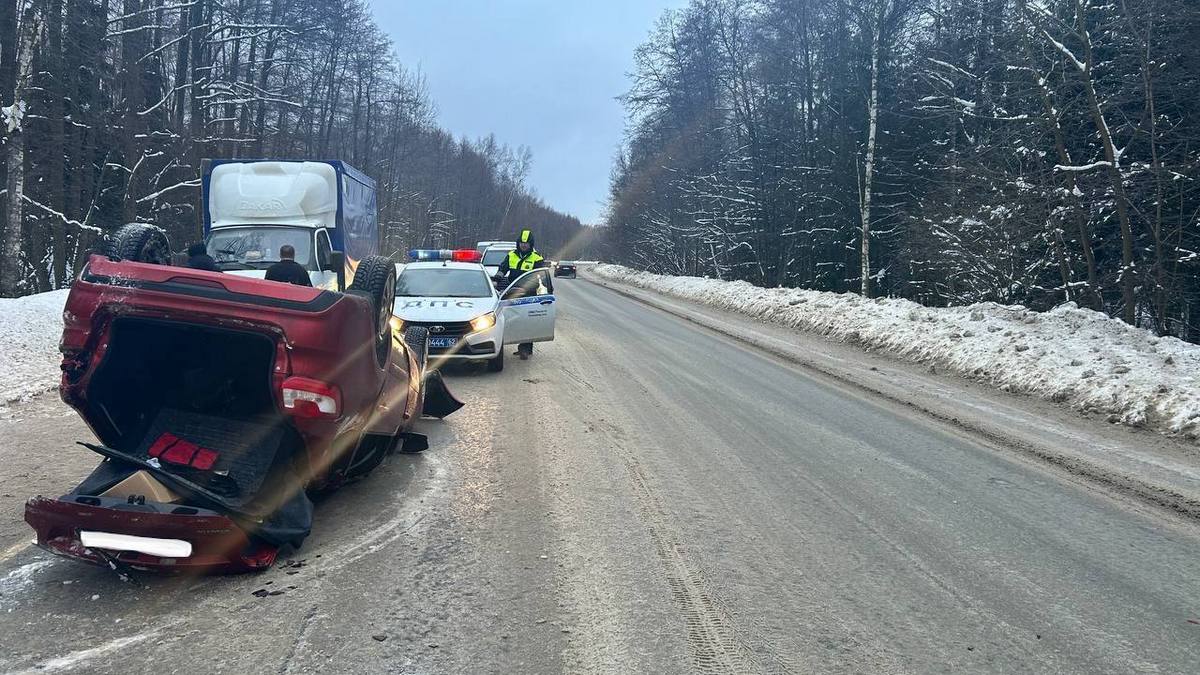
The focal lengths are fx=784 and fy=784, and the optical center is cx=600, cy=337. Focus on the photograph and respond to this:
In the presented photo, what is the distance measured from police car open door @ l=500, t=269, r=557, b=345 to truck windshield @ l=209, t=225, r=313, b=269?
10.5 feet

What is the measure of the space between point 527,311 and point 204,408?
25.5 ft

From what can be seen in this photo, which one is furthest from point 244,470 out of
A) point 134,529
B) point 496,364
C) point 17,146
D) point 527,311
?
point 17,146

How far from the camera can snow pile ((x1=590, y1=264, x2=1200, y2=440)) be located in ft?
29.3

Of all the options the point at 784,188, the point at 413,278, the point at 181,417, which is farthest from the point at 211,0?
the point at 181,417

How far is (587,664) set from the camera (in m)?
3.38

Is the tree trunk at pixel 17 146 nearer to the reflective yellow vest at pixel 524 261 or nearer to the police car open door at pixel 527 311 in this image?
the reflective yellow vest at pixel 524 261

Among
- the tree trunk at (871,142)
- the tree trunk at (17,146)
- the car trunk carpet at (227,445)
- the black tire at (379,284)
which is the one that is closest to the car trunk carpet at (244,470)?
the car trunk carpet at (227,445)

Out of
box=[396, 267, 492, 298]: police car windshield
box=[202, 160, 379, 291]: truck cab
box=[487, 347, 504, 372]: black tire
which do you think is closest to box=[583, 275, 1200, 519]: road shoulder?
box=[487, 347, 504, 372]: black tire

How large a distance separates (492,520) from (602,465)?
63.8 inches

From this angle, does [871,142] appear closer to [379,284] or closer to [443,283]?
[443,283]

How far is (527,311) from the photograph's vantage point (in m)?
12.6

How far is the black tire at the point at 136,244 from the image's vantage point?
5.52m

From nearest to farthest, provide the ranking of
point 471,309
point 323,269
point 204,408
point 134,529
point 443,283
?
point 134,529 < point 204,408 < point 471,309 < point 323,269 < point 443,283

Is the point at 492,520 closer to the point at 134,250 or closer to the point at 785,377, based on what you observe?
the point at 134,250
